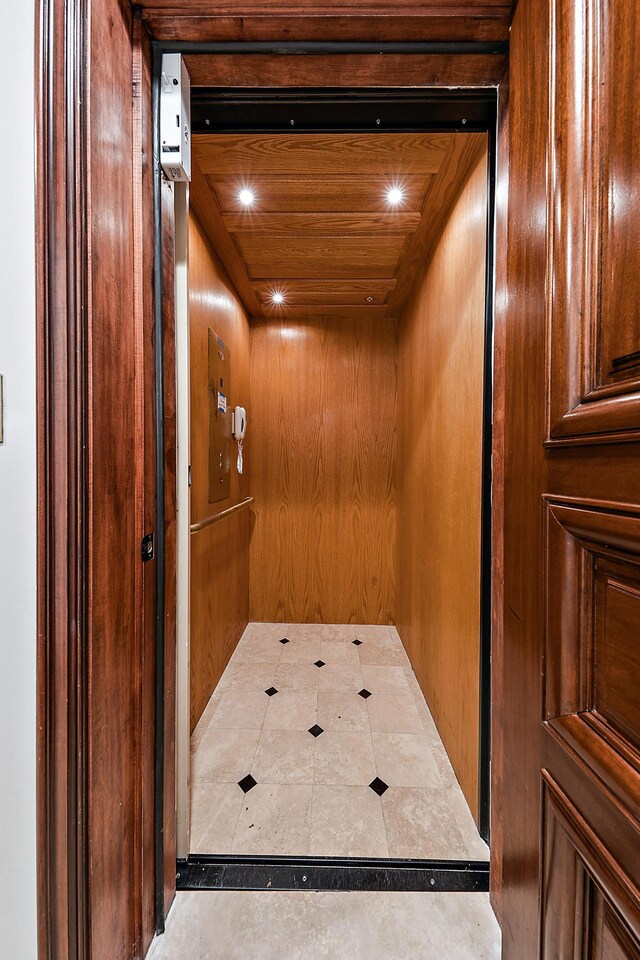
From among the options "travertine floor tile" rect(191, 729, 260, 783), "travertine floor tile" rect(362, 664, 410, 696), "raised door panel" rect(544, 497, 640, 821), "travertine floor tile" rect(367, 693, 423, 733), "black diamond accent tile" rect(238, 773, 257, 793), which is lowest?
"travertine floor tile" rect(362, 664, 410, 696)

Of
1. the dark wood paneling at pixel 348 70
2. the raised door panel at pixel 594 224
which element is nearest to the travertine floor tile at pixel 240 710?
the raised door panel at pixel 594 224

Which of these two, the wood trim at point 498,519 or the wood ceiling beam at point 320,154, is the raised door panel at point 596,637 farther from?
the wood ceiling beam at point 320,154

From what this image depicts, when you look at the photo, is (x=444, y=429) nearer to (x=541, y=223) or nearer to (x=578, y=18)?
(x=541, y=223)

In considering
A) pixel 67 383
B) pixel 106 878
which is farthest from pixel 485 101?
pixel 106 878

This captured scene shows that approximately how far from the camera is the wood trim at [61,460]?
699 millimetres

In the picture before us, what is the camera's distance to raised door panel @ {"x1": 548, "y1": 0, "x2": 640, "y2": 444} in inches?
21.3

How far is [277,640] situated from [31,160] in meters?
2.90

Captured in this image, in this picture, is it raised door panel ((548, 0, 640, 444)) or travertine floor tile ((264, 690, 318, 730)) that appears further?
travertine floor tile ((264, 690, 318, 730))

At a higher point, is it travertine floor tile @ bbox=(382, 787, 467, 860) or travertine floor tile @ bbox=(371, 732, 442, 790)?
travertine floor tile @ bbox=(382, 787, 467, 860)

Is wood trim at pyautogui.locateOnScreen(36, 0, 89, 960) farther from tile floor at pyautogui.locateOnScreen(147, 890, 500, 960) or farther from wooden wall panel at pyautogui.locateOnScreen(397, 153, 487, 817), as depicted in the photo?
wooden wall panel at pyautogui.locateOnScreen(397, 153, 487, 817)

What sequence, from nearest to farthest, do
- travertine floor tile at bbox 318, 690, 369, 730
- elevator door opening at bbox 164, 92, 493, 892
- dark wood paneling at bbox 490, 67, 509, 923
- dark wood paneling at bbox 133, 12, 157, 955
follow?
dark wood paneling at bbox 133, 12, 157, 955
dark wood paneling at bbox 490, 67, 509, 923
elevator door opening at bbox 164, 92, 493, 892
travertine floor tile at bbox 318, 690, 369, 730

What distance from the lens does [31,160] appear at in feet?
2.26

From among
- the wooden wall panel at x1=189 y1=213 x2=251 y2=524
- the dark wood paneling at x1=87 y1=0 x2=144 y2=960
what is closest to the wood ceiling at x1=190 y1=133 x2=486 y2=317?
the wooden wall panel at x1=189 y1=213 x2=251 y2=524

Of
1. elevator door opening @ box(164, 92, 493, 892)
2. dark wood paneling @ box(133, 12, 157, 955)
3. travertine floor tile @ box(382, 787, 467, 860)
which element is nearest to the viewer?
dark wood paneling @ box(133, 12, 157, 955)
